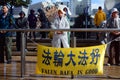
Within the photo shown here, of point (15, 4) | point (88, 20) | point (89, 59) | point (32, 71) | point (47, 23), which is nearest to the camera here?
point (89, 59)

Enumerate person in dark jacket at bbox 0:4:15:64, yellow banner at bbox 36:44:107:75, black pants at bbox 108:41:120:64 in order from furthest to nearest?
person in dark jacket at bbox 0:4:15:64
black pants at bbox 108:41:120:64
yellow banner at bbox 36:44:107:75

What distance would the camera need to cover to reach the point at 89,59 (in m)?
9.04

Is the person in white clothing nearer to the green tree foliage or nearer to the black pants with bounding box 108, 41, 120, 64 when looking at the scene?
the black pants with bounding box 108, 41, 120, 64

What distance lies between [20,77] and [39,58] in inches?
36.9

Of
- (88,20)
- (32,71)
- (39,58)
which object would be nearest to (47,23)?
(88,20)

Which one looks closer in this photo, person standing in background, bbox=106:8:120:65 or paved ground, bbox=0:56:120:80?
paved ground, bbox=0:56:120:80

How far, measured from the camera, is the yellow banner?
356 inches

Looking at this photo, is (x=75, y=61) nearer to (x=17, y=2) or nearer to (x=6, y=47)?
(x=6, y=47)

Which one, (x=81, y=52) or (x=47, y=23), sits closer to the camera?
(x=81, y=52)

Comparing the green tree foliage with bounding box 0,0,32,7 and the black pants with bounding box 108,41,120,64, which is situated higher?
the green tree foliage with bounding box 0,0,32,7

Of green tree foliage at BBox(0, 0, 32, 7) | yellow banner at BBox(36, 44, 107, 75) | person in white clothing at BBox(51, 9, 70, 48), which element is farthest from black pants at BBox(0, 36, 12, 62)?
green tree foliage at BBox(0, 0, 32, 7)

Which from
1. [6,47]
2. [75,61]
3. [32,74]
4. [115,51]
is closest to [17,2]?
[6,47]

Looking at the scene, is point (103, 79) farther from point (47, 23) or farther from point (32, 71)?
point (47, 23)

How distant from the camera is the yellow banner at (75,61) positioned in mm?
9055
